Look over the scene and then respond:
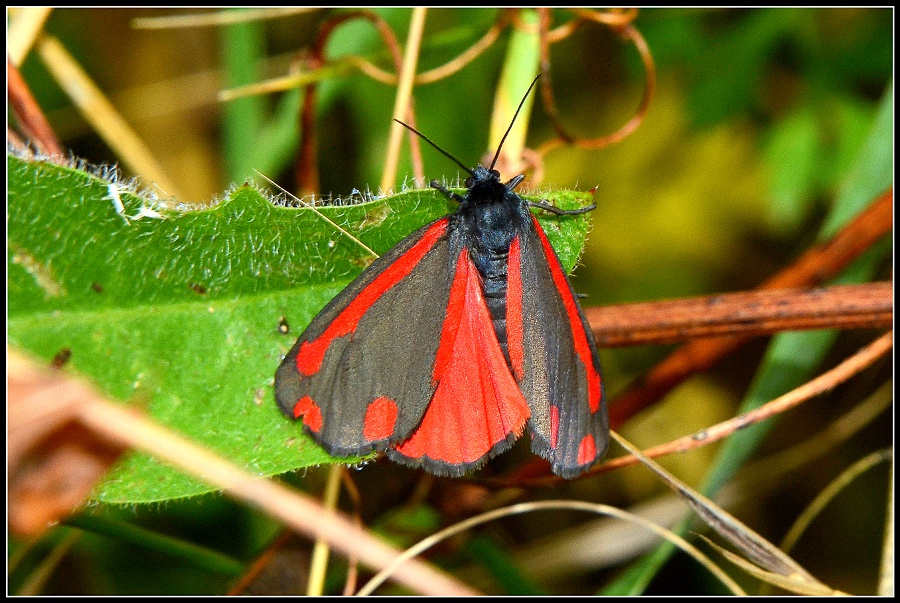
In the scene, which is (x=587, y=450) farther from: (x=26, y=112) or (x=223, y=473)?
(x=26, y=112)

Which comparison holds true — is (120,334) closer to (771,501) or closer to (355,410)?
(355,410)

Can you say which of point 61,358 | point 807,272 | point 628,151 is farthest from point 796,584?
point 628,151

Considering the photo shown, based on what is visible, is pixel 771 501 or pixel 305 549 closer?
pixel 305 549

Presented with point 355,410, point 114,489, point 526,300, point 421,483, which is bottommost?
point 114,489

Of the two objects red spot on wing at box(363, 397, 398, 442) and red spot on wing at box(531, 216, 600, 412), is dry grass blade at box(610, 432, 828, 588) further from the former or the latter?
red spot on wing at box(363, 397, 398, 442)

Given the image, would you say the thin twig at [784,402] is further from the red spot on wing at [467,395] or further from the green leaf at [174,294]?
the green leaf at [174,294]

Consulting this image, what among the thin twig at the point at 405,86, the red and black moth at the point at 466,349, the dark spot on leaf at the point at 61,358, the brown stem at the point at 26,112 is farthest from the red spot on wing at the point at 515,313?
the brown stem at the point at 26,112

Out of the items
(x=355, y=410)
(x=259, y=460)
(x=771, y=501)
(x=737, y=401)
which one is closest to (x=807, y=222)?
(x=737, y=401)

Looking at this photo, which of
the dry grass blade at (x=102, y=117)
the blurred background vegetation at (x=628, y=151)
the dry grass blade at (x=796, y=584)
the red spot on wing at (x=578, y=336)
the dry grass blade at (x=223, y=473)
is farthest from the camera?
the blurred background vegetation at (x=628, y=151)

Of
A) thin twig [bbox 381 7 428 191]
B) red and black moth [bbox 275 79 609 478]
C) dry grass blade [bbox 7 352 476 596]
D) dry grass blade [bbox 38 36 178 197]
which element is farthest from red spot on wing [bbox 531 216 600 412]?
dry grass blade [bbox 38 36 178 197]
